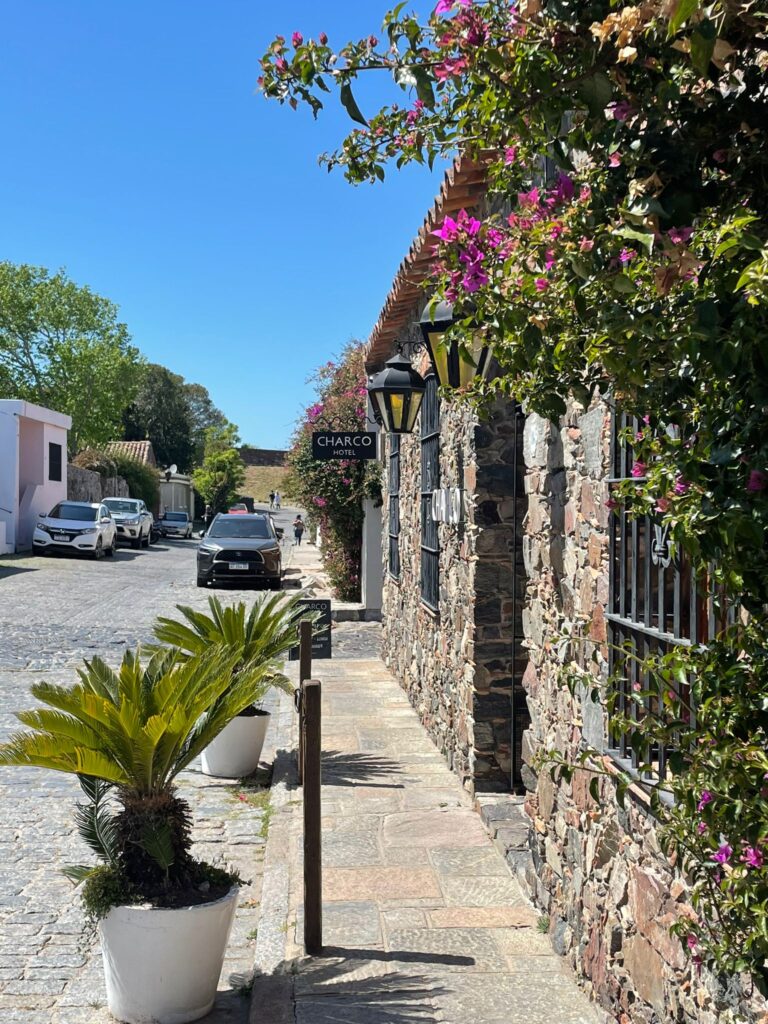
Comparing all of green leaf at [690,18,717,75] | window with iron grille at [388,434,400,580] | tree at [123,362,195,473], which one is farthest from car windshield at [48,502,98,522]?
tree at [123,362,195,473]

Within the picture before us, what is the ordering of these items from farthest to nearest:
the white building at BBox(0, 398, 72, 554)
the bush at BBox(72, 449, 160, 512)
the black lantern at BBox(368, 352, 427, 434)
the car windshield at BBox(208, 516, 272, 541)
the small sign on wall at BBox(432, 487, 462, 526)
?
the bush at BBox(72, 449, 160, 512)
the white building at BBox(0, 398, 72, 554)
the car windshield at BBox(208, 516, 272, 541)
the black lantern at BBox(368, 352, 427, 434)
the small sign on wall at BBox(432, 487, 462, 526)

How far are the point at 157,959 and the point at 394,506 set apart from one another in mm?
7949

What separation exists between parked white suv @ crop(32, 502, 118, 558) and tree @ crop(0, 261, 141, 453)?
2172cm

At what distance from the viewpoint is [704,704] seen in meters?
1.92

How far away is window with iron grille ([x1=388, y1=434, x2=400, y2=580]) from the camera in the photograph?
11.1m

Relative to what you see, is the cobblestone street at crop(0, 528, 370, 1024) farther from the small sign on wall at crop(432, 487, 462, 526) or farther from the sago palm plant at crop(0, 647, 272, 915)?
the small sign on wall at crop(432, 487, 462, 526)

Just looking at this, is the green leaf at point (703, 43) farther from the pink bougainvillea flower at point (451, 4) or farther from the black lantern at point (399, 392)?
the black lantern at point (399, 392)

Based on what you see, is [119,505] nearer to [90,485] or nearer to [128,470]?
[90,485]

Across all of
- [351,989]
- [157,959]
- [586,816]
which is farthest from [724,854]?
[157,959]

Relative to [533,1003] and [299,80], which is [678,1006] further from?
[299,80]

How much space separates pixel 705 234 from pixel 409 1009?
301cm

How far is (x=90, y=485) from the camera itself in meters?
39.4

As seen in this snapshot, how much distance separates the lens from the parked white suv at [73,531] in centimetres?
2625

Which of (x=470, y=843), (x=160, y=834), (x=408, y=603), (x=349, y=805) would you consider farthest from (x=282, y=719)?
(x=160, y=834)
